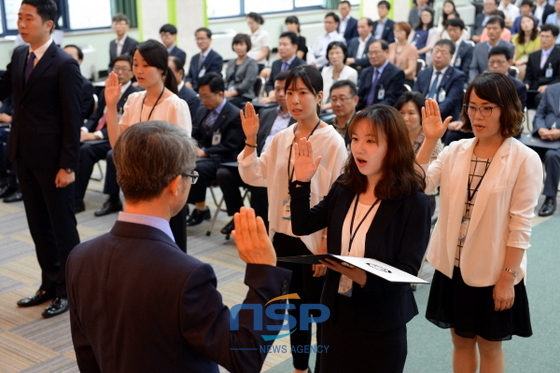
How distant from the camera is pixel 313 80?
298cm

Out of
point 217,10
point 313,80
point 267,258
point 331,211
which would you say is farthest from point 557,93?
point 217,10

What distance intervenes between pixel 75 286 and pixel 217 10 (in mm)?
12770

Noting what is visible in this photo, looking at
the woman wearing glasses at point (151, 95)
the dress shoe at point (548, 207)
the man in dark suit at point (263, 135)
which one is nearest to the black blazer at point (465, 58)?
the dress shoe at point (548, 207)

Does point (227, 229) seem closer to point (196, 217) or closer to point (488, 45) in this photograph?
point (196, 217)

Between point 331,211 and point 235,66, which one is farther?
point 235,66

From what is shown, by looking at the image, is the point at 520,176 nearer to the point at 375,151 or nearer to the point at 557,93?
the point at 375,151

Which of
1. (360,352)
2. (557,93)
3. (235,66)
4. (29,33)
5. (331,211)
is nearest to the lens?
(360,352)

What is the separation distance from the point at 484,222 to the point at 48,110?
251 cm

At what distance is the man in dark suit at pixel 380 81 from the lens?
7.46m

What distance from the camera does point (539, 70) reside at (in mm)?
8539

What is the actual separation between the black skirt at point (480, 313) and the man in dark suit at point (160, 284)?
1251mm

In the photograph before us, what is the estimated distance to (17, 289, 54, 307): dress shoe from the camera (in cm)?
413

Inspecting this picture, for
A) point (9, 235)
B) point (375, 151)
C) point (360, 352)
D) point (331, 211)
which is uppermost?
point (375, 151)

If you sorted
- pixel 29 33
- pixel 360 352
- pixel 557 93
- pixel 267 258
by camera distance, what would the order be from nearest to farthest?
pixel 267 258 < pixel 360 352 < pixel 29 33 < pixel 557 93
